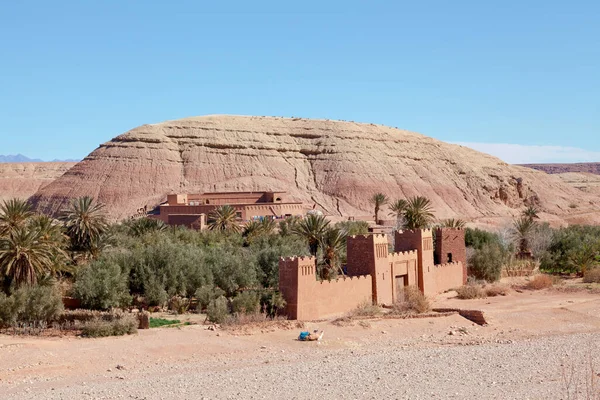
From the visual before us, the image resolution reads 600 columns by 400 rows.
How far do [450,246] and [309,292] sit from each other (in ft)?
34.8

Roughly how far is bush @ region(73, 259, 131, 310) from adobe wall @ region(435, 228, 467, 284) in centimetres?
1343

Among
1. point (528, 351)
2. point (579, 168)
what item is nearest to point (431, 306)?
point (528, 351)

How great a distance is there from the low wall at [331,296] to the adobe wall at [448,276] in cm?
524

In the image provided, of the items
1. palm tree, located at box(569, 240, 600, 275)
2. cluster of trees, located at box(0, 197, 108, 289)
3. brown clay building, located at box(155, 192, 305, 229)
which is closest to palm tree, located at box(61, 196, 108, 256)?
cluster of trees, located at box(0, 197, 108, 289)

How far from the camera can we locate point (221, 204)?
55312mm

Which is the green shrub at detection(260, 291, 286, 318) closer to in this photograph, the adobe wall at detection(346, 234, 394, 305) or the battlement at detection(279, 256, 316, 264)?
the battlement at detection(279, 256, 316, 264)

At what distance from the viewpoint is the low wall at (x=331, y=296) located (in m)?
24.0

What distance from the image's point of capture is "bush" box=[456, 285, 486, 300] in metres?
30.3

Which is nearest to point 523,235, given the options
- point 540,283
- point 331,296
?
point 540,283

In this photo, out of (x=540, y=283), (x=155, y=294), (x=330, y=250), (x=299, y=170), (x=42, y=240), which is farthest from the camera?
(x=299, y=170)

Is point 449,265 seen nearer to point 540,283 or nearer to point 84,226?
point 540,283

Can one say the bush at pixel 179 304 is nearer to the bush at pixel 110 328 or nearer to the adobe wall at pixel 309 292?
the bush at pixel 110 328

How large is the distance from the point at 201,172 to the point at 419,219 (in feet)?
131

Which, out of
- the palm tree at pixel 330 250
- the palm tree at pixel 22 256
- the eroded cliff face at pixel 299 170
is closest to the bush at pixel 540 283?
the palm tree at pixel 330 250
